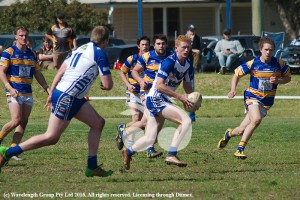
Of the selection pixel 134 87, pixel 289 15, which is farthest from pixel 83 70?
pixel 289 15

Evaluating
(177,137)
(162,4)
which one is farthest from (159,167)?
(162,4)

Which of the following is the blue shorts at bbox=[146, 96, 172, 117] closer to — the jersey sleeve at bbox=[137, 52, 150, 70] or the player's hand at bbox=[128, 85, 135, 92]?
the jersey sleeve at bbox=[137, 52, 150, 70]

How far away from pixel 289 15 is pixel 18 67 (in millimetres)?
39224

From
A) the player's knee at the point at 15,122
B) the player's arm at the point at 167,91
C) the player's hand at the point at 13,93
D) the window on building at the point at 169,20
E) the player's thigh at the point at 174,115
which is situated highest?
the player's arm at the point at 167,91

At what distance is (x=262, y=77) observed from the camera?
42.2 feet

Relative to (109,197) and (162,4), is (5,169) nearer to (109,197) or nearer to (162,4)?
(109,197)

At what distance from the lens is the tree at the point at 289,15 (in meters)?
49.6

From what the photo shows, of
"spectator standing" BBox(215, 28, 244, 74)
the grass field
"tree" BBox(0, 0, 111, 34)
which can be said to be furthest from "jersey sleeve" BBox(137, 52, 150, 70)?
"tree" BBox(0, 0, 111, 34)

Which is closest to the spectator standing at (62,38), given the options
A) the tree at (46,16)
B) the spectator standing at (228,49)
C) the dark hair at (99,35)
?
the spectator standing at (228,49)

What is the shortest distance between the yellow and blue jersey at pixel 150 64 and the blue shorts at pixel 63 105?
3.33 m

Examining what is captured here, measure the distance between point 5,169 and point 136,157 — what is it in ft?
7.66

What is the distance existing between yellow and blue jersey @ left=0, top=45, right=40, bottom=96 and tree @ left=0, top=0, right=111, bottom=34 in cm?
2806

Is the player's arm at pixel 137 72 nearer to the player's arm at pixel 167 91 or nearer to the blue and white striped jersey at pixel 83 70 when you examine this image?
the player's arm at pixel 167 91

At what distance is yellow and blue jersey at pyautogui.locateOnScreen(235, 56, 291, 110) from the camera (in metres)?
12.9
